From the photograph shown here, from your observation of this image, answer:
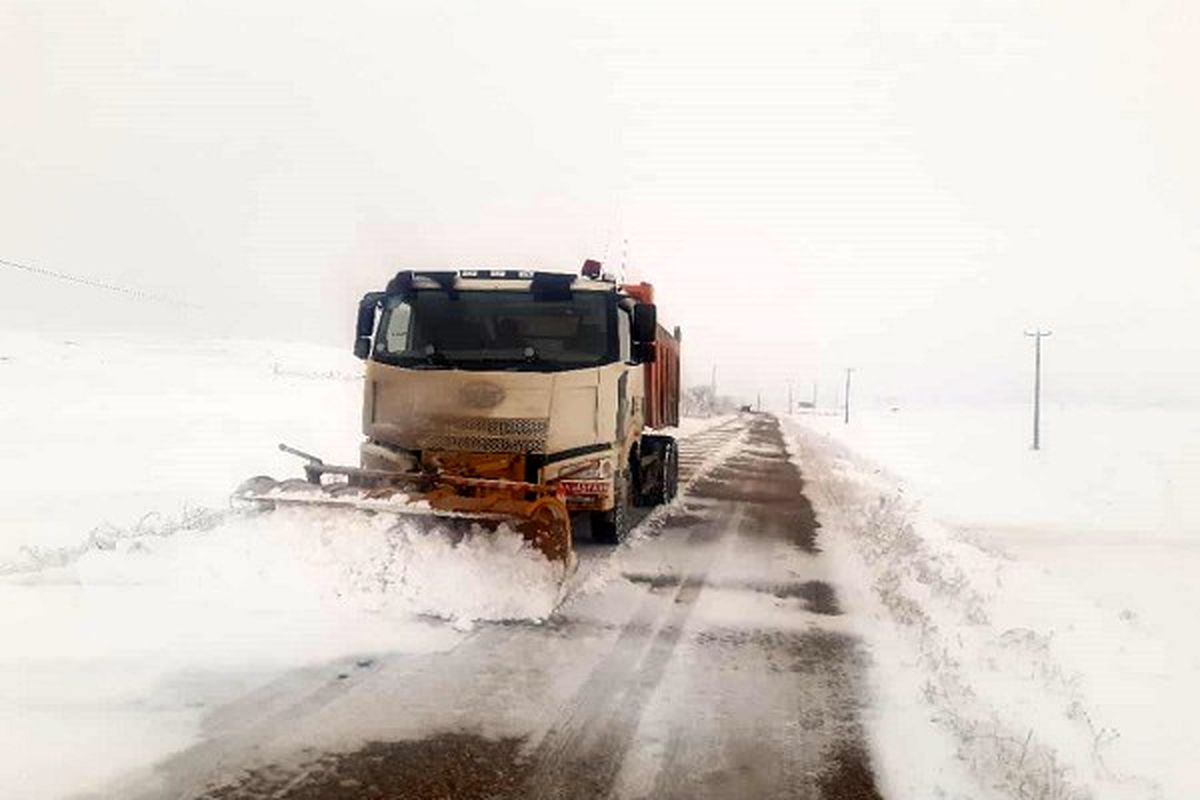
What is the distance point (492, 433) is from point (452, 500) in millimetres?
1458

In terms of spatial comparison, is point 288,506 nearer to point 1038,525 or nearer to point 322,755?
point 322,755

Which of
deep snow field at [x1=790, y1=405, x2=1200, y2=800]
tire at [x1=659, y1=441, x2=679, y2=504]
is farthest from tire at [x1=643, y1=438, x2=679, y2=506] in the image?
deep snow field at [x1=790, y1=405, x2=1200, y2=800]

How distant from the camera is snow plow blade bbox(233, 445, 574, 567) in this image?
689 cm

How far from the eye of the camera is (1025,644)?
641 centimetres

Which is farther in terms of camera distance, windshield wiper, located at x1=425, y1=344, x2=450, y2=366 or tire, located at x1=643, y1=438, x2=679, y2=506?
tire, located at x1=643, y1=438, x2=679, y2=506

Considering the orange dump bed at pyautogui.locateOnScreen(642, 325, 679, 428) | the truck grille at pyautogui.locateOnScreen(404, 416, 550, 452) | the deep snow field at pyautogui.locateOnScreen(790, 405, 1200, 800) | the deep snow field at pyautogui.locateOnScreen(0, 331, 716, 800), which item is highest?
the orange dump bed at pyautogui.locateOnScreen(642, 325, 679, 428)

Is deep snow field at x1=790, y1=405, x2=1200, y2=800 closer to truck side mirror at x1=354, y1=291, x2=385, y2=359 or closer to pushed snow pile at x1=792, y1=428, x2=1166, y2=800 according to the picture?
pushed snow pile at x1=792, y1=428, x2=1166, y2=800

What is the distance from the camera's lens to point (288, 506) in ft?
23.5

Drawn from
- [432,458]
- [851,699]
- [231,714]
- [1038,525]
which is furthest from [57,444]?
[1038,525]

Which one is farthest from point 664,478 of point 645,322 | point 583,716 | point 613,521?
point 583,716

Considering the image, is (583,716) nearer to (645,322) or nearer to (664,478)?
(645,322)

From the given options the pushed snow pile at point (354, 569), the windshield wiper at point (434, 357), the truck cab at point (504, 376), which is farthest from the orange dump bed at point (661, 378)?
the pushed snow pile at point (354, 569)

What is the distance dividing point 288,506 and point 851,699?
4.73 meters

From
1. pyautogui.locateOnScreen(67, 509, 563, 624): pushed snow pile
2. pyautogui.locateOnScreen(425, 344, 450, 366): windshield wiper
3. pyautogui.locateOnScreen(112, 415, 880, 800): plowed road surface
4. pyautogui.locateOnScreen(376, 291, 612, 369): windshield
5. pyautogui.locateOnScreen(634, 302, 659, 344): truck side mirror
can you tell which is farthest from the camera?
pyautogui.locateOnScreen(634, 302, 659, 344): truck side mirror
